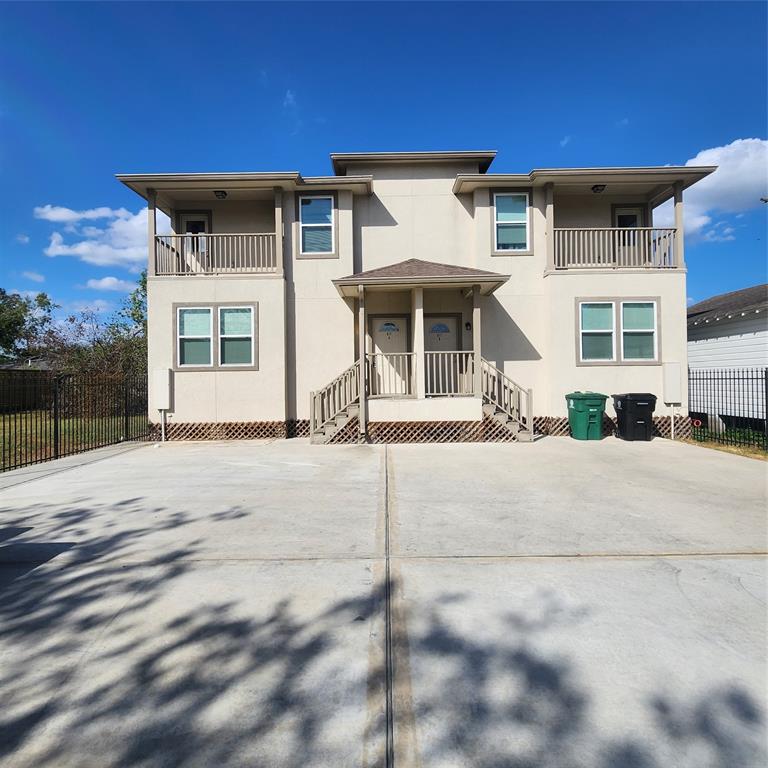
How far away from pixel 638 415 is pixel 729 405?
507 centimetres

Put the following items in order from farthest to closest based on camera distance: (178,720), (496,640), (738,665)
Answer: (496,640) → (738,665) → (178,720)

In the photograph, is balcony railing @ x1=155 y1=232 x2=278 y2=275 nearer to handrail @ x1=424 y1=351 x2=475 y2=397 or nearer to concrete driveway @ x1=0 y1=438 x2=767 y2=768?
handrail @ x1=424 y1=351 x2=475 y2=397

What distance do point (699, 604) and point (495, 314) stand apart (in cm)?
987

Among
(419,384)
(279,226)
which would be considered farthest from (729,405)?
(279,226)

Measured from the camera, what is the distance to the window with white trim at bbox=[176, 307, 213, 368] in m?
11.8

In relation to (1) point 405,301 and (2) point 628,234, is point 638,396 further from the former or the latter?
(1) point 405,301

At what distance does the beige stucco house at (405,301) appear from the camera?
11258 mm

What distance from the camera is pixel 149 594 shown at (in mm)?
3248

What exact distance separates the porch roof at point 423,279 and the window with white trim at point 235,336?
109 inches

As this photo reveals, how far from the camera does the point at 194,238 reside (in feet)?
41.8

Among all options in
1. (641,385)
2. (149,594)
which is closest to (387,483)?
(149,594)

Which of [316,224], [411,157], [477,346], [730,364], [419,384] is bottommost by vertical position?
[419,384]

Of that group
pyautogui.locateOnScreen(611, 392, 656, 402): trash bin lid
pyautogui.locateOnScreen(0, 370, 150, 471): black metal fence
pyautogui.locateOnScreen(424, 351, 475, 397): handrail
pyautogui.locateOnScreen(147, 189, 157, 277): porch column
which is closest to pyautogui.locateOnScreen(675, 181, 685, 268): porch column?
pyautogui.locateOnScreen(611, 392, 656, 402): trash bin lid

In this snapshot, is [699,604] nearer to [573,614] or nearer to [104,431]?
[573,614]
